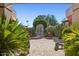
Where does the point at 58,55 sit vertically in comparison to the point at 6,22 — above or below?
below

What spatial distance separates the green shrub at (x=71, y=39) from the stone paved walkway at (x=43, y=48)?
0.65 feet

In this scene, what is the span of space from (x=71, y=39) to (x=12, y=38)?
1506 mm

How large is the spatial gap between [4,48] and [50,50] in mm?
1181

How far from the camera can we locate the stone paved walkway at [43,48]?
587cm

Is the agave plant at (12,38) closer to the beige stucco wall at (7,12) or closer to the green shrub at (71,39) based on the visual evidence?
the beige stucco wall at (7,12)

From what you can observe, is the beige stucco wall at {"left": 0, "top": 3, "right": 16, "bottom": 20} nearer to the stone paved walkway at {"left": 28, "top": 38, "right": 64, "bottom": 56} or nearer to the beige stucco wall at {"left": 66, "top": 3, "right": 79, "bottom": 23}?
the stone paved walkway at {"left": 28, "top": 38, "right": 64, "bottom": 56}

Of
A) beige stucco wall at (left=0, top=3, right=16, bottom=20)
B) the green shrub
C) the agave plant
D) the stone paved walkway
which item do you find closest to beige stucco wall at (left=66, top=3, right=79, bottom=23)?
the green shrub

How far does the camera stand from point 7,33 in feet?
18.7

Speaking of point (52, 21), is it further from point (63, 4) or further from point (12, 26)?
point (12, 26)

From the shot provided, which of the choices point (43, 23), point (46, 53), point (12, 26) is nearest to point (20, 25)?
point (12, 26)

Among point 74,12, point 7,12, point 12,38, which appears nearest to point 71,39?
point 74,12

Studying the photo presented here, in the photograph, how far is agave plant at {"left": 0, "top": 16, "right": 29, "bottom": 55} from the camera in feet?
18.7

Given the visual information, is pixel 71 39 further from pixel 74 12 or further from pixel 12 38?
pixel 12 38

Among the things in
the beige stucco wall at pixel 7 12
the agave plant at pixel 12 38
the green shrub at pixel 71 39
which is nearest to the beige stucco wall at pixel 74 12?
the green shrub at pixel 71 39
